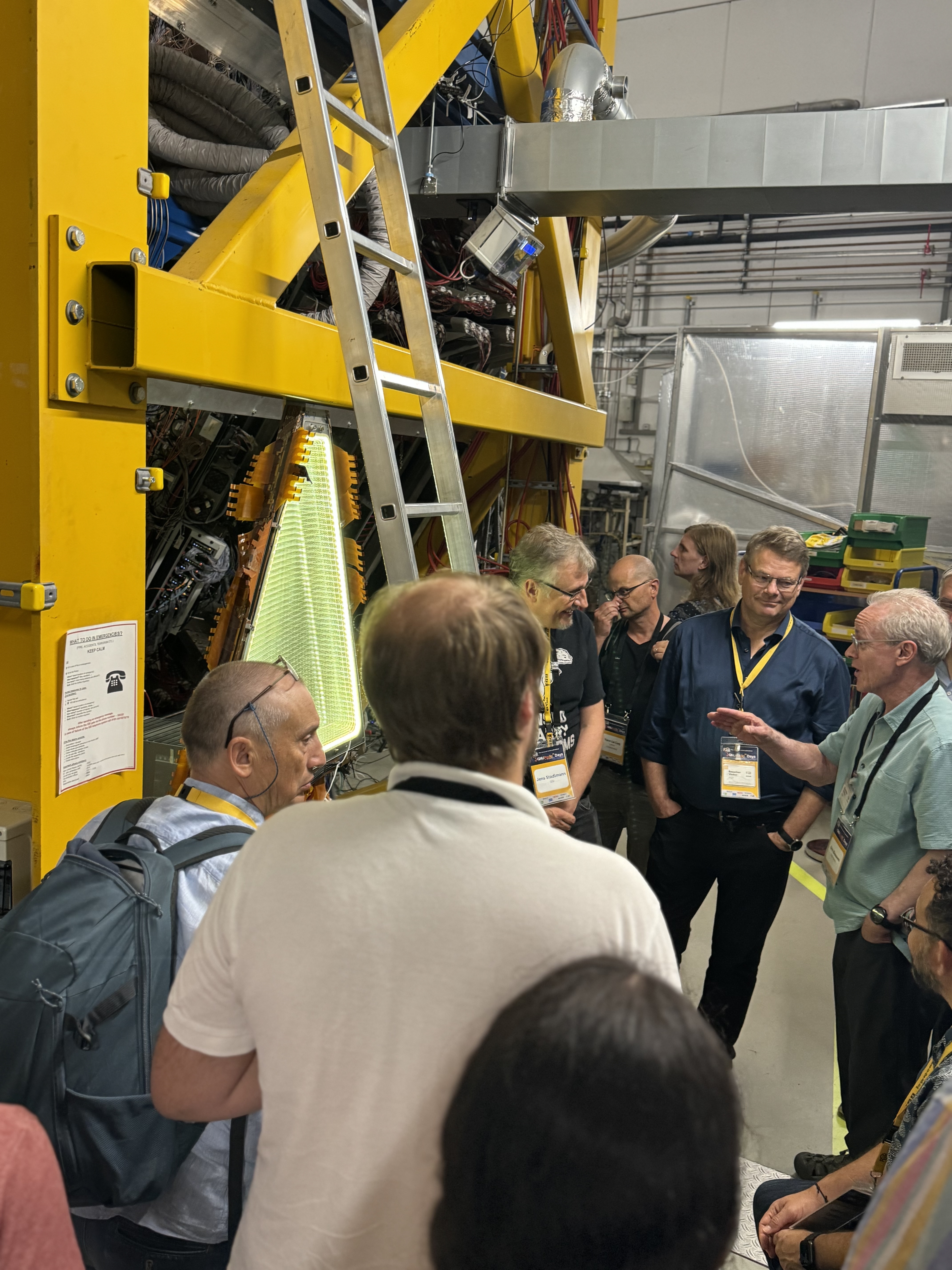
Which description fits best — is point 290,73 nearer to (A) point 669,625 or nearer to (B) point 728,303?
(A) point 669,625

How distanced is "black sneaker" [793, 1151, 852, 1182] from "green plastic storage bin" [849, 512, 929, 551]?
4.12 m

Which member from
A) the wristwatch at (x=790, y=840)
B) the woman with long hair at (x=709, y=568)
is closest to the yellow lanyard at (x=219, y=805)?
the wristwatch at (x=790, y=840)

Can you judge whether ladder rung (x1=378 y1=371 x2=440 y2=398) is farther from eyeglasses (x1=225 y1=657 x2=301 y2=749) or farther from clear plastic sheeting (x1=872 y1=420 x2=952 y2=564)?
clear plastic sheeting (x1=872 y1=420 x2=952 y2=564)

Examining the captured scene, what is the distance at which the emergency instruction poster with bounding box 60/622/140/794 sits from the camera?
5.21ft

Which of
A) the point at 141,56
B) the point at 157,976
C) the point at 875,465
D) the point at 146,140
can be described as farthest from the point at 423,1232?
the point at 875,465

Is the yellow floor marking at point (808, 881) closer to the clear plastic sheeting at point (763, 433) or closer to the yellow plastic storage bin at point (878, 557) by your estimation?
the yellow plastic storage bin at point (878, 557)

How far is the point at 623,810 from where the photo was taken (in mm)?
3604

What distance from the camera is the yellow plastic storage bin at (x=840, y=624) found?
591 cm

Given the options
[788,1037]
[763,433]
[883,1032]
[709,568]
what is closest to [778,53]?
[763,433]

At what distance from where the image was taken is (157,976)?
128cm

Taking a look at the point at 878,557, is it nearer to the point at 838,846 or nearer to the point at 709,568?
the point at 709,568

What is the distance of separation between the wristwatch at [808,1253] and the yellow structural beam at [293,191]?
2102 millimetres

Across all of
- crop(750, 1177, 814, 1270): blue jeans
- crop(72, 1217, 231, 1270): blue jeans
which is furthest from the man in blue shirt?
crop(72, 1217, 231, 1270): blue jeans

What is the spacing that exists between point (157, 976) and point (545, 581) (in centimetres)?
180
